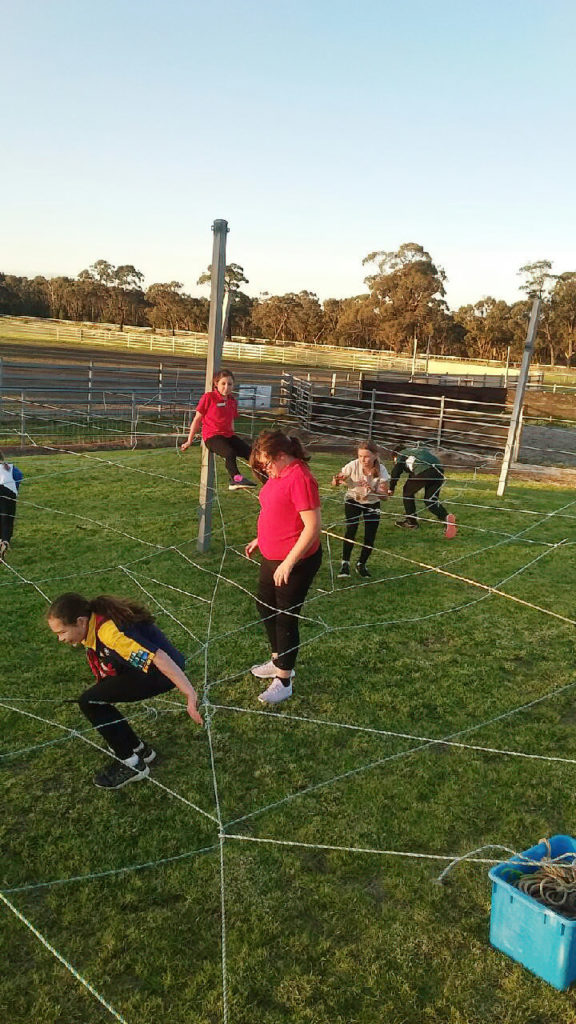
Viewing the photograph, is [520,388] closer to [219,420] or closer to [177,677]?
[219,420]

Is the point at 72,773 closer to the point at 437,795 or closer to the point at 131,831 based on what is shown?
the point at 131,831

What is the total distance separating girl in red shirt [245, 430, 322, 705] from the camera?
11.5ft

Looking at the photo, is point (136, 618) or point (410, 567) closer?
point (136, 618)

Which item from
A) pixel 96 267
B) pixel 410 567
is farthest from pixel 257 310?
pixel 410 567

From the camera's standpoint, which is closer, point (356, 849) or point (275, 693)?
point (356, 849)

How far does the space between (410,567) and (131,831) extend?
14.1 ft

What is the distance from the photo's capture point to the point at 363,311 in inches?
2279

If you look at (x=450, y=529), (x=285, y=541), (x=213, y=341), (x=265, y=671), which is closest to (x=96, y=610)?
(x=285, y=541)

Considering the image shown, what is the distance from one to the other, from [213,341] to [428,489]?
3.19 m

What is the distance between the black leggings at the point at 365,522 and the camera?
245 inches

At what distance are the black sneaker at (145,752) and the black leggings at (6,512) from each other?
2.96m

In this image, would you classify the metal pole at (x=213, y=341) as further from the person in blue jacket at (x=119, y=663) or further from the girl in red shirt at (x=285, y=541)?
the person in blue jacket at (x=119, y=663)

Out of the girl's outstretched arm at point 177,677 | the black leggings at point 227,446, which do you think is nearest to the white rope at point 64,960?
the girl's outstretched arm at point 177,677

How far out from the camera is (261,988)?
2.12 m
